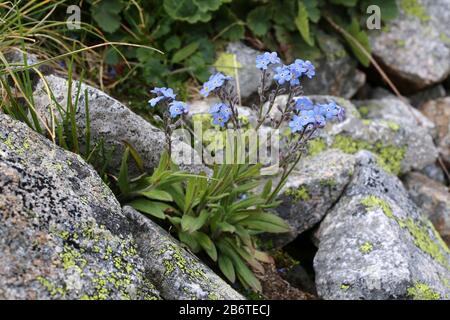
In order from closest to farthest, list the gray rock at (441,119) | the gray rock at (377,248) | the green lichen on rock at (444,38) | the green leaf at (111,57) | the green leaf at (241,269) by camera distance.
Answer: the gray rock at (377,248), the green leaf at (241,269), the green leaf at (111,57), the gray rock at (441,119), the green lichen on rock at (444,38)

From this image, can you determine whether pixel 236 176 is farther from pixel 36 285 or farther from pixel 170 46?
pixel 170 46

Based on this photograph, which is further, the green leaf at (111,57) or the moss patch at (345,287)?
the green leaf at (111,57)

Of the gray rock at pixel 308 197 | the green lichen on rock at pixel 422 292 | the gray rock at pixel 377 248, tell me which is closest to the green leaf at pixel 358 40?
the gray rock at pixel 377 248

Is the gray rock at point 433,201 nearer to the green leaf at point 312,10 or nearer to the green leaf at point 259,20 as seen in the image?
the green leaf at point 312,10

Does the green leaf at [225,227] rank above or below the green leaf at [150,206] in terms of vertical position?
below

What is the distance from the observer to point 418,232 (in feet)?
16.1

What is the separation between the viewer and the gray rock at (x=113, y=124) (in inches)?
175

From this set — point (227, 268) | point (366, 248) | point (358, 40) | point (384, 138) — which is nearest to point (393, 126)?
point (384, 138)

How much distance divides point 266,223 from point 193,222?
→ 1.79ft

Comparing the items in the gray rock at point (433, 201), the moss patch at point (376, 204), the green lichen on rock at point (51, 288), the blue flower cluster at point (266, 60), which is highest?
the blue flower cluster at point (266, 60)

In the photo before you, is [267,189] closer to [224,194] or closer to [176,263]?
[224,194]

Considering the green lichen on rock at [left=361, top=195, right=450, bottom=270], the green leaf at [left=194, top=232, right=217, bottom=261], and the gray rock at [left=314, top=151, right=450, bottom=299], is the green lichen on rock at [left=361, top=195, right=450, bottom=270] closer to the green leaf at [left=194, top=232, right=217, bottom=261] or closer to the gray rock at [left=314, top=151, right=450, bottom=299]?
the gray rock at [left=314, top=151, right=450, bottom=299]

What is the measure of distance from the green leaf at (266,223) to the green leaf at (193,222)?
0.27m

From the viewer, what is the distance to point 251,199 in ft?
14.4
